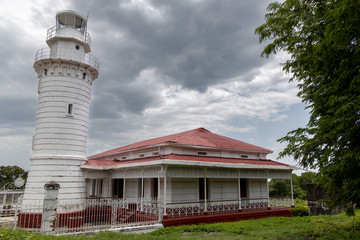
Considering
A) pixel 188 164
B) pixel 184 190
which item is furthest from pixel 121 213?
pixel 188 164

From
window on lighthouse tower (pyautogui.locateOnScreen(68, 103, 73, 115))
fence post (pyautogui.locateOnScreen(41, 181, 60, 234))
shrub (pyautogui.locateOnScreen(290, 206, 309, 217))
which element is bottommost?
shrub (pyautogui.locateOnScreen(290, 206, 309, 217))

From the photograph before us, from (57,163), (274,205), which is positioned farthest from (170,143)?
(274,205)

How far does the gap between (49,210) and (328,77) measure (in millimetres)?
12196

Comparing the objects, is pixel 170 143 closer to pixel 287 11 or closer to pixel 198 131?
pixel 198 131

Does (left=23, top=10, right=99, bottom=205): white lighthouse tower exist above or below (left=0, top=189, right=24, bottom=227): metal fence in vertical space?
above

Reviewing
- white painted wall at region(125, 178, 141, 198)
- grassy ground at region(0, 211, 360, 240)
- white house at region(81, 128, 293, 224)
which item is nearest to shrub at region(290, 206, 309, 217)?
white house at region(81, 128, 293, 224)

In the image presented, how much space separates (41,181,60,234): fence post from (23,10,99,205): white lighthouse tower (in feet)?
17.9

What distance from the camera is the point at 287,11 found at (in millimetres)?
9016

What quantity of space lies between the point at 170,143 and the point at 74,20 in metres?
11.7

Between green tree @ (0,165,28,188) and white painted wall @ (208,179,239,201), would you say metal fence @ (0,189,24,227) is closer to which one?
white painted wall @ (208,179,239,201)

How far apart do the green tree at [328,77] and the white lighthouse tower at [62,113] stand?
1279 centimetres

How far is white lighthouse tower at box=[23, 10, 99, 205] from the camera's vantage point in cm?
1567

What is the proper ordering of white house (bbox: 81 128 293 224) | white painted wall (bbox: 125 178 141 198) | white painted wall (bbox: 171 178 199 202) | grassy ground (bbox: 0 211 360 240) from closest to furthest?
grassy ground (bbox: 0 211 360 240), white house (bbox: 81 128 293 224), white painted wall (bbox: 171 178 199 202), white painted wall (bbox: 125 178 141 198)

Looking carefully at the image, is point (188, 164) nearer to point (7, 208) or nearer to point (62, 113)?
point (62, 113)
